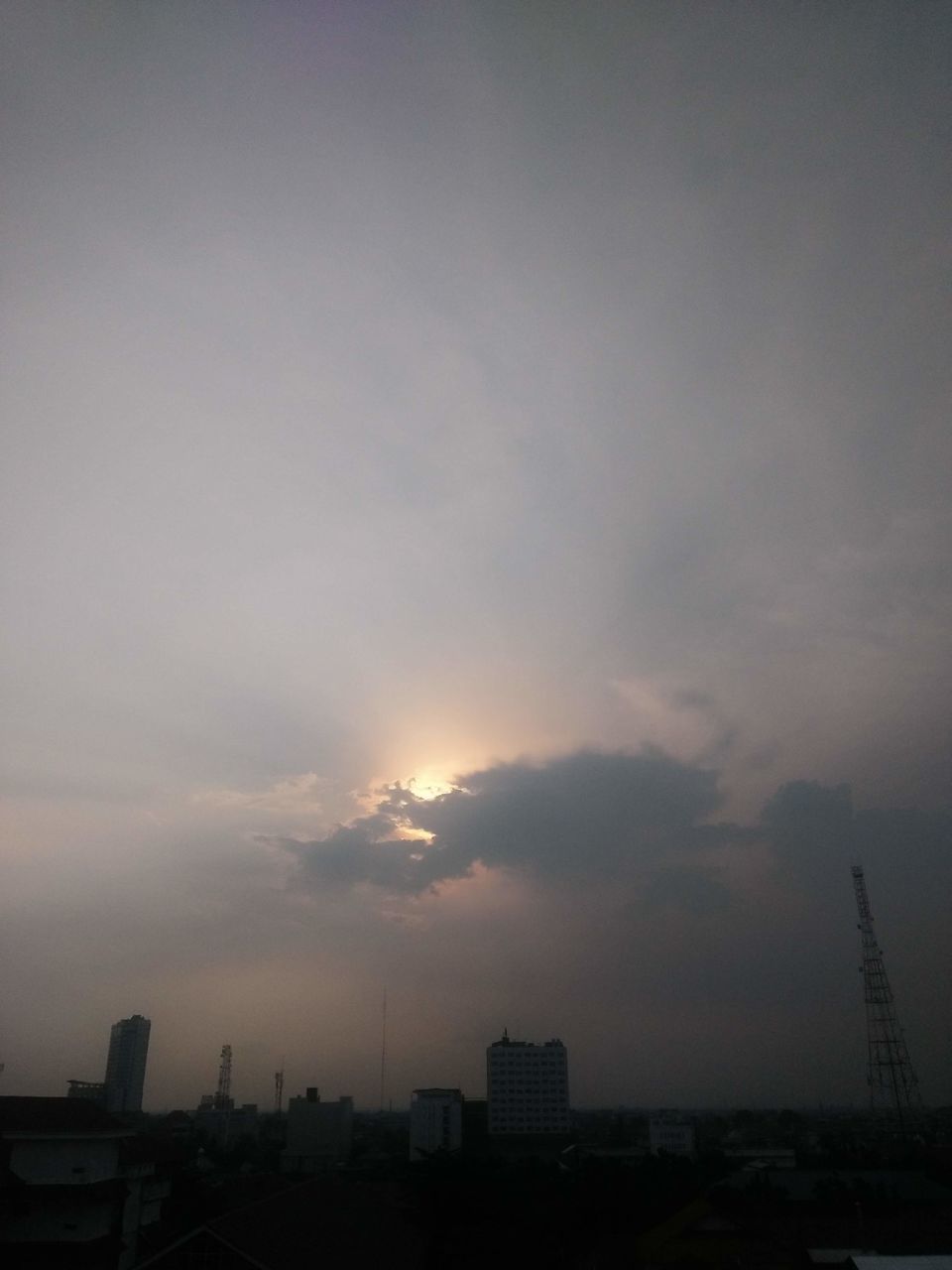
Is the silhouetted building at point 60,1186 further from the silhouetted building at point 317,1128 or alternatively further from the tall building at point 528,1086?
the tall building at point 528,1086

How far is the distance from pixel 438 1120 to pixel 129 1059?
5753 cm

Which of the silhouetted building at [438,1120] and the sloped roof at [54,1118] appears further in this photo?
the silhouetted building at [438,1120]

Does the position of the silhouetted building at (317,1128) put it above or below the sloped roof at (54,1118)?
below

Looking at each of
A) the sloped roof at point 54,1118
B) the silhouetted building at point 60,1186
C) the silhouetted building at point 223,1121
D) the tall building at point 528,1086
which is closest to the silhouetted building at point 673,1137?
the tall building at point 528,1086

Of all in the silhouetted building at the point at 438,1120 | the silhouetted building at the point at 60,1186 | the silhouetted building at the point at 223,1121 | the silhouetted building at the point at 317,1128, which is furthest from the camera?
the silhouetted building at the point at 223,1121

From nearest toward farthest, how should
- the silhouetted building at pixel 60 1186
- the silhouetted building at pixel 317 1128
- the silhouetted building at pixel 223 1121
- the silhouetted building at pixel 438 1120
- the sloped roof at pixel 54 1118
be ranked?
the silhouetted building at pixel 60 1186 → the sloped roof at pixel 54 1118 → the silhouetted building at pixel 317 1128 → the silhouetted building at pixel 438 1120 → the silhouetted building at pixel 223 1121

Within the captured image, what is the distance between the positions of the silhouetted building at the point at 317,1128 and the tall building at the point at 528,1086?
33044mm

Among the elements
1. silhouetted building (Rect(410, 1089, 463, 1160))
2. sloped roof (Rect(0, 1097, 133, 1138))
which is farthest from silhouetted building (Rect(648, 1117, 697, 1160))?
sloped roof (Rect(0, 1097, 133, 1138))

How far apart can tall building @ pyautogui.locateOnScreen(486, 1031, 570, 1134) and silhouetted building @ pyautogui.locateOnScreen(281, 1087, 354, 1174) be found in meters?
33.0

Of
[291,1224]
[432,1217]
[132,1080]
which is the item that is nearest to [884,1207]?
[432,1217]

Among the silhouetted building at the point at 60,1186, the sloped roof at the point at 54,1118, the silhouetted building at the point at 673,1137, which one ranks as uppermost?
the sloped roof at the point at 54,1118

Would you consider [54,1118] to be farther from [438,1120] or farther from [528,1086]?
[528,1086]

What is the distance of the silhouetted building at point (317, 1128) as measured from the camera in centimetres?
7841

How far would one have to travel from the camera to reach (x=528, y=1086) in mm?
114000
